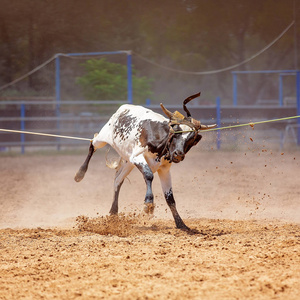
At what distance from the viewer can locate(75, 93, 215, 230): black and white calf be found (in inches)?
223

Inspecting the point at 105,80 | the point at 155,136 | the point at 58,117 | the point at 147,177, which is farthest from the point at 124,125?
the point at 105,80

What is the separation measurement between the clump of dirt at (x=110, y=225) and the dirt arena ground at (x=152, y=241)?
0.01 meters

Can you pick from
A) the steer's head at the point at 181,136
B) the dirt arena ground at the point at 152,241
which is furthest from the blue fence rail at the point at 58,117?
the steer's head at the point at 181,136

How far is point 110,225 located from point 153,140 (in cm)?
110

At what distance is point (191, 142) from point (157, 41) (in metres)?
21.6

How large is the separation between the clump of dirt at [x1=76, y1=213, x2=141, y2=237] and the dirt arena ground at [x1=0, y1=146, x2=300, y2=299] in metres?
0.01

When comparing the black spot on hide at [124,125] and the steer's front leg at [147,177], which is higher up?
the black spot on hide at [124,125]

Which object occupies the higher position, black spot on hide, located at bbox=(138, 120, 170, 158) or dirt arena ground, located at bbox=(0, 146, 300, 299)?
black spot on hide, located at bbox=(138, 120, 170, 158)

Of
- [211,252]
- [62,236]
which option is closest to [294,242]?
[211,252]

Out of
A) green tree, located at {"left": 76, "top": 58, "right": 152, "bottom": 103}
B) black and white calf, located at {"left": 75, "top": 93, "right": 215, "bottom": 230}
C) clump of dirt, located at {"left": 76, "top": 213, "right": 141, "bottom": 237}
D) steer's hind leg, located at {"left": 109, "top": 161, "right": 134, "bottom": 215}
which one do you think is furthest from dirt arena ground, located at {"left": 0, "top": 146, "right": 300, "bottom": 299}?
green tree, located at {"left": 76, "top": 58, "right": 152, "bottom": 103}

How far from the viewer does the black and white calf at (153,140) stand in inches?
223

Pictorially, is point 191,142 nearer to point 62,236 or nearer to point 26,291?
point 62,236

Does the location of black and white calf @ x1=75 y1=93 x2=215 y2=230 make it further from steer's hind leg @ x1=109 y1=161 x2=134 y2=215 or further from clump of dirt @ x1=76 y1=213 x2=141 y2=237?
clump of dirt @ x1=76 y1=213 x2=141 y2=237

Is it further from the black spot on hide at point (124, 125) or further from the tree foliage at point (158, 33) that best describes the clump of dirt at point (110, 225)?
the tree foliage at point (158, 33)
